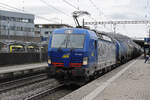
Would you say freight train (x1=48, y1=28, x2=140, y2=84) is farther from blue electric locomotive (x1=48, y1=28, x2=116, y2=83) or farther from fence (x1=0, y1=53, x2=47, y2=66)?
fence (x1=0, y1=53, x2=47, y2=66)

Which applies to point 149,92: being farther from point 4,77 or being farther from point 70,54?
point 4,77

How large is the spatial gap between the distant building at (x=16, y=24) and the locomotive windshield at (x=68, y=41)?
49585 millimetres

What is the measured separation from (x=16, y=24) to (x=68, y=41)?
Answer: 55.5 m

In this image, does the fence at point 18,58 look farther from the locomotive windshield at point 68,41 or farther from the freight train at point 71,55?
the freight train at point 71,55

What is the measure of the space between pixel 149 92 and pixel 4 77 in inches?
388

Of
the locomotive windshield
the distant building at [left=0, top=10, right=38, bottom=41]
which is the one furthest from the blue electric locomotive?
the distant building at [left=0, top=10, right=38, bottom=41]

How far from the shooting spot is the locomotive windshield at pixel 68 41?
11.4 m

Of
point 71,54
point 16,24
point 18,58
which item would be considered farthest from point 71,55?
point 16,24

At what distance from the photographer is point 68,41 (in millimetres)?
11555

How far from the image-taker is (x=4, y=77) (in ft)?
49.4

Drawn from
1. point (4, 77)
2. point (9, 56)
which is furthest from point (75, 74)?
point (9, 56)

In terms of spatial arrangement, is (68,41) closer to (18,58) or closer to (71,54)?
(71,54)

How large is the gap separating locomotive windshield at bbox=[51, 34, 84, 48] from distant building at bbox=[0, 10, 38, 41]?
49585 millimetres

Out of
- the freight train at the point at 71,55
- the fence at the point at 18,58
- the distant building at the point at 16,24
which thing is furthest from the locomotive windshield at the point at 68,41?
the distant building at the point at 16,24
